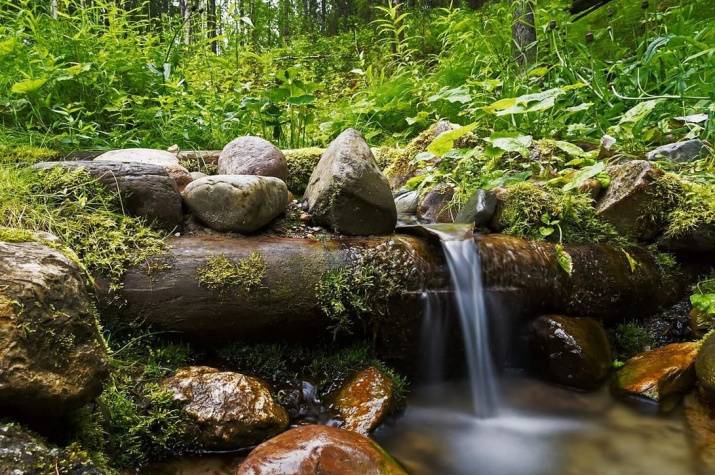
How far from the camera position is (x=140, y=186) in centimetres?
279

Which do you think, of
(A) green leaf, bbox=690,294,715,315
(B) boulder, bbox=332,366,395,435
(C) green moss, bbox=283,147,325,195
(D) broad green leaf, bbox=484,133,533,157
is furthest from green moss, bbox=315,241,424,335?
(A) green leaf, bbox=690,294,715,315

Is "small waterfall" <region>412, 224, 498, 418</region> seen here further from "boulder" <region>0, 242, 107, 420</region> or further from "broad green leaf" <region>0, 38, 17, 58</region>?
"broad green leaf" <region>0, 38, 17, 58</region>

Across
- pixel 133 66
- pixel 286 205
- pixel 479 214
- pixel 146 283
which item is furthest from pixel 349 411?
pixel 133 66

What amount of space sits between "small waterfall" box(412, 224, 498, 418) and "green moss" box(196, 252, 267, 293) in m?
1.11

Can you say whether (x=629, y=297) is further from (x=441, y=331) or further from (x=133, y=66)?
(x=133, y=66)

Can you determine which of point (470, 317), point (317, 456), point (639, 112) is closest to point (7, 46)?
point (317, 456)

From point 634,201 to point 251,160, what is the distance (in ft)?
8.91

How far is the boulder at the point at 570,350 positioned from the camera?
2932 millimetres

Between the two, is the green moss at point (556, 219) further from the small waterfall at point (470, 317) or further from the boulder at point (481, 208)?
the small waterfall at point (470, 317)

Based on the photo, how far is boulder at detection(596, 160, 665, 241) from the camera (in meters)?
3.29

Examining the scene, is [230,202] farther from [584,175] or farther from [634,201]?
[634,201]

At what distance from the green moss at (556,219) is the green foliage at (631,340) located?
0.61 meters

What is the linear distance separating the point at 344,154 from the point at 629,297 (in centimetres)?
213

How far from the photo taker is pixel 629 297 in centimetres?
325
